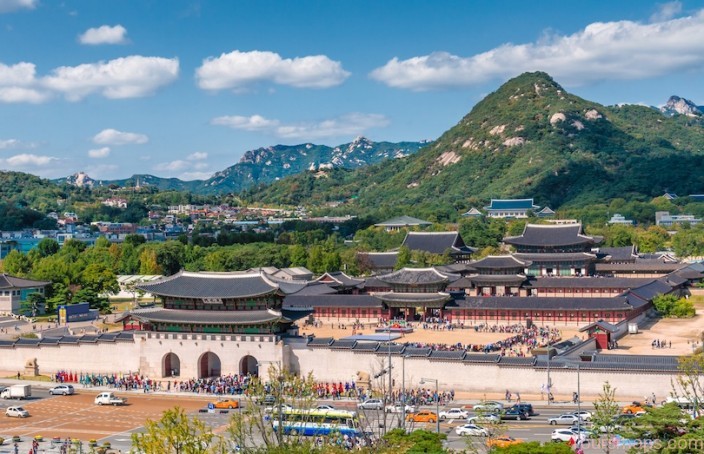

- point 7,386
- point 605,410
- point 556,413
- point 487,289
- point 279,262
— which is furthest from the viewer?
point 279,262

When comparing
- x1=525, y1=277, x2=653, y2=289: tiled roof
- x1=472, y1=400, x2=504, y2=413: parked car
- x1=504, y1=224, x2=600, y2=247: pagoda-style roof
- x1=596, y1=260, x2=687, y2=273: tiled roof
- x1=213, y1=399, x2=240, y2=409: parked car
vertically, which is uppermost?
x1=504, y1=224, x2=600, y2=247: pagoda-style roof

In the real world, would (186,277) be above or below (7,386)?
above

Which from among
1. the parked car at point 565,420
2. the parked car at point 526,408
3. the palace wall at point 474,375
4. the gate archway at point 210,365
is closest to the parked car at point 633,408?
the parked car at point 565,420

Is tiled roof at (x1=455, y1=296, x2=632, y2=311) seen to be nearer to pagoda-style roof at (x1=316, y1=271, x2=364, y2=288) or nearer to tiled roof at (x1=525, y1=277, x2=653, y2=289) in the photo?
tiled roof at (x1=525, y1=277, x2=653, y2=289)

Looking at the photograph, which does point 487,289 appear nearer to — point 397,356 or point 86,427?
point 397,356

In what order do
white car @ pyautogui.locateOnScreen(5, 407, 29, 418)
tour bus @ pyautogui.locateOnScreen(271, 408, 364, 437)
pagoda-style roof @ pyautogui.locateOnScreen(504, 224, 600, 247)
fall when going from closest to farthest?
tour bus @ pyautogui.locateOnScreen(271, 408, 364, 437)
white car @ pyautogui.locateOnScreen(5, 407, 29, 418)
pagoda-style roof @ pyautogui.locateOnScreen(504, 224, 600, 247)

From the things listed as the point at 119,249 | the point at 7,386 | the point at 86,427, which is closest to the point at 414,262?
the point at 119,249

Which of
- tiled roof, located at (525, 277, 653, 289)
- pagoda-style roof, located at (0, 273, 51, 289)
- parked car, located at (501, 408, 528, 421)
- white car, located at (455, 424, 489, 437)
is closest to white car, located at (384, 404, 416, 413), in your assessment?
white car, located at (455, 424, 489, 437)
